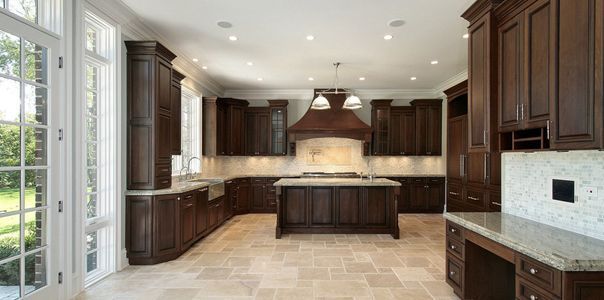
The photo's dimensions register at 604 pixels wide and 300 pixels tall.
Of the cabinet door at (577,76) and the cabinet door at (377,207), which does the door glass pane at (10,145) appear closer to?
the cabinet door at (577,76)

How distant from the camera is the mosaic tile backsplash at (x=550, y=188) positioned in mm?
2104

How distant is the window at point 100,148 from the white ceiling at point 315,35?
2.04 ft

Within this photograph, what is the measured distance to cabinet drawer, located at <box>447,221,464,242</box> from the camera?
9.32 feet

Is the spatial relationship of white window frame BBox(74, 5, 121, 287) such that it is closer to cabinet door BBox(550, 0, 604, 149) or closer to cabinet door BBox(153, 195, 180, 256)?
cabinet door BBox(153, 195, 180, 256)

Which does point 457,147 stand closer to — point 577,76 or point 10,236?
point 577,76

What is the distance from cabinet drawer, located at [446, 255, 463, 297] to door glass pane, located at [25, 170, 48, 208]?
377cm

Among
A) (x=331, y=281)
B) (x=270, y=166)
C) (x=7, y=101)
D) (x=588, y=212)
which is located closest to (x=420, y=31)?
(x=588, y=212)

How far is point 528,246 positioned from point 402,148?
6041mm

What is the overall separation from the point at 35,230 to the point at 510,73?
13.8ft

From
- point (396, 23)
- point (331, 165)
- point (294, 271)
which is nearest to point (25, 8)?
point (294, 271)

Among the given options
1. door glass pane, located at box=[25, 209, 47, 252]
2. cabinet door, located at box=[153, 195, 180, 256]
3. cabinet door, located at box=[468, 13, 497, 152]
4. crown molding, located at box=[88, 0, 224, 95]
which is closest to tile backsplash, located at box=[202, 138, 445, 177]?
crown molding, located at box=[88, 0, 224, 95]

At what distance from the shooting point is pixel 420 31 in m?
4.27

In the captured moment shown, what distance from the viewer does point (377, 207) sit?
217 inches

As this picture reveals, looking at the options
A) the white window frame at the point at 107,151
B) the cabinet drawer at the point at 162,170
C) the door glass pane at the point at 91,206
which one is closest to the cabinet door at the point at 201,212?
the cabinet drawer at the point at 162,170
